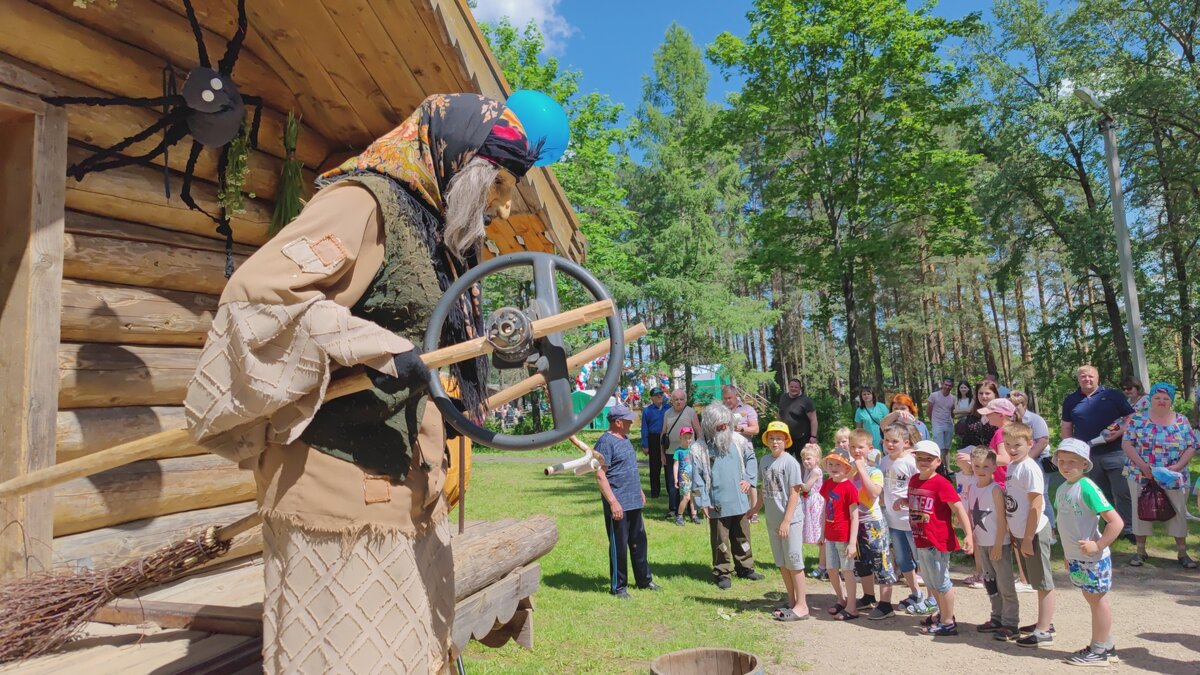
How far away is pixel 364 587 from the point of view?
6.31 ft

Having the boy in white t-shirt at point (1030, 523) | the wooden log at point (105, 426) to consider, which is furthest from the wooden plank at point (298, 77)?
the boy in white t-shirt at point (1030, 523)

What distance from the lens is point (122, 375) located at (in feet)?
11.9

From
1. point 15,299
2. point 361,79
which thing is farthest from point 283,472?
point 361,79

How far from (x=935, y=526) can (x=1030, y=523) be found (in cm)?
65

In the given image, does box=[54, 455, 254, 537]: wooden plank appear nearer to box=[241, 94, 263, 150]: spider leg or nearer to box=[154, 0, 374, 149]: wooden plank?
box=[241, 94, 263, 150]: spider leg

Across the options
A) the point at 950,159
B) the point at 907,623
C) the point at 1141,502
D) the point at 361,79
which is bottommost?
the point at 907,623

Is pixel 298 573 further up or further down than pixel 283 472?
further down

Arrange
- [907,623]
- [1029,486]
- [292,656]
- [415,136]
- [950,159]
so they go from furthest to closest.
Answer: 1. [950,159]
2. [907,623]
3. [1029,486]
4. [415,136]
5. [292,656]

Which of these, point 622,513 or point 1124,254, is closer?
point 622,513

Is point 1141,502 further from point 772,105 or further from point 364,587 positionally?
point 772,105

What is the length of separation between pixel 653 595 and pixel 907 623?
231 cm

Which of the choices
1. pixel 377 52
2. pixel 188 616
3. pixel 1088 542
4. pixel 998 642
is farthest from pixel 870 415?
pixel 188 616

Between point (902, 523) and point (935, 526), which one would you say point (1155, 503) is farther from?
point (935, 526)

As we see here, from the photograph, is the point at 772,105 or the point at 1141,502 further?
the point at 772,105
